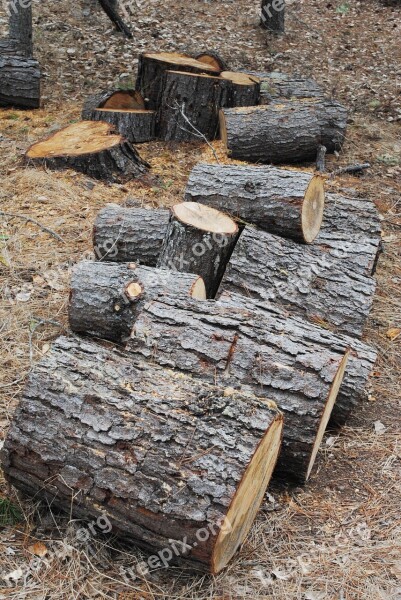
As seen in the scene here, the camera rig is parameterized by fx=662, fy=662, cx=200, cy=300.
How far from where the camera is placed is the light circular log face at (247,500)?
8.45 feet

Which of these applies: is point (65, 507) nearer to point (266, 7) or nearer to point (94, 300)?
point (94, 300)

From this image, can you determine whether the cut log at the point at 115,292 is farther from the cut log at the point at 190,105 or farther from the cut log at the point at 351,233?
the cut log at the point at 190,105

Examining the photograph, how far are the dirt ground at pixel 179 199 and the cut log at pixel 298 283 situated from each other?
42 cm

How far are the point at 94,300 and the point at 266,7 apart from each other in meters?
7.50

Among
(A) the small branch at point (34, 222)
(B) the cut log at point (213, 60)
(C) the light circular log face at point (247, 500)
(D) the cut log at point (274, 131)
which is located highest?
(B) the cut log at point (213, 60)

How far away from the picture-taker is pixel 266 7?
32.0ft

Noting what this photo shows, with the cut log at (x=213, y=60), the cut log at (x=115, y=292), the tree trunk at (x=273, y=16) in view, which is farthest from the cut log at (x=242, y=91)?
the cut log at (x=115, y=292)

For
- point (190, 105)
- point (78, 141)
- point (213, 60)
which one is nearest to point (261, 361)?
point (78, 141)

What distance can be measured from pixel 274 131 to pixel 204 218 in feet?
8.73

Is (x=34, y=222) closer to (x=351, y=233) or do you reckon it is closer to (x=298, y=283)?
(x=298, y=283)

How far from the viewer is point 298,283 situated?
165 inches

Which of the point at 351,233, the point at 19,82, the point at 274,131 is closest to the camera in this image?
the point at 351,233

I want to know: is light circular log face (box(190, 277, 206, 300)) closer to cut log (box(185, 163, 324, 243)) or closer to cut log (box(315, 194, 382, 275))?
cut log (box(185, 163, 324, 243))

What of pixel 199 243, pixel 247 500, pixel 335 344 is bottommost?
pixel 247 500
